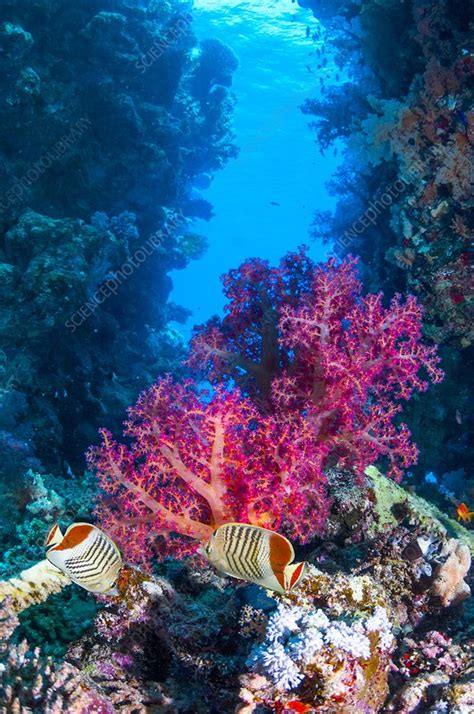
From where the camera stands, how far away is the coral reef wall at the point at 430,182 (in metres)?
6.80

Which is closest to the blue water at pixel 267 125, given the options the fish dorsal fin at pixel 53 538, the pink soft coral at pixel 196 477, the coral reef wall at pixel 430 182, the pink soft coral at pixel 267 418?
the coral reef wall at pixel 430 182

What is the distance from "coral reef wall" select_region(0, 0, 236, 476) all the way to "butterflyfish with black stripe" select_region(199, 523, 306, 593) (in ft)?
18.9

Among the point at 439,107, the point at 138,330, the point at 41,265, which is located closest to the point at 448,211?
the point at 439,107

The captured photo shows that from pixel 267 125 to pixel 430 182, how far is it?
42193 millimetres

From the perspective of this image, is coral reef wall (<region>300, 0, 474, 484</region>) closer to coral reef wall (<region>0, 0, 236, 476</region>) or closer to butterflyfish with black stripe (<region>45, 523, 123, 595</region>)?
butterflyfish with black stripe (<region>45, 523, 123, 595</region>)

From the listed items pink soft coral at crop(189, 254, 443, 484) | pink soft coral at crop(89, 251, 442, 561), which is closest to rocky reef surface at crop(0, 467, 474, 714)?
pink soft coral at crop(89, 251, 442, 561)

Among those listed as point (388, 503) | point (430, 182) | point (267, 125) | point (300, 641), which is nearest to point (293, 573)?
point (300, 641)

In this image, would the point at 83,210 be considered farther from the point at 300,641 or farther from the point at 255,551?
the point at 300,641

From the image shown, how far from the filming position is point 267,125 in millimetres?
44688

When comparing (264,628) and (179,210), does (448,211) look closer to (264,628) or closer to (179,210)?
(264,628)

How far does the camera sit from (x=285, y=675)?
2.23 metres

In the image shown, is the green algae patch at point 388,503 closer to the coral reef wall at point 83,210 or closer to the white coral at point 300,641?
the white coral at point 300,641

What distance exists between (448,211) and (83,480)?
7072mm

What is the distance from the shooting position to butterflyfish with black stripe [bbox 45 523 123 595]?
2.43 m
